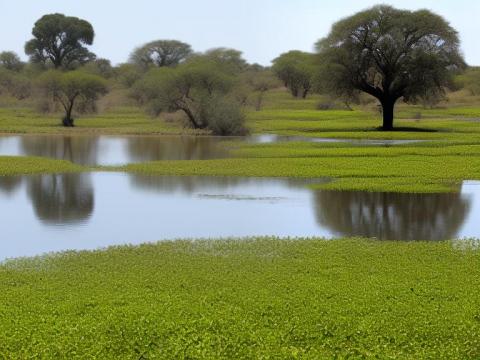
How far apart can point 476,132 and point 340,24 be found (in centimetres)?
1417

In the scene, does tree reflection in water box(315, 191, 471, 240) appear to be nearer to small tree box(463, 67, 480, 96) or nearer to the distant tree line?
the distant tree line

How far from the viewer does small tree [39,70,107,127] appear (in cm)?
6512

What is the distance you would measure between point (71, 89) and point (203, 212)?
48.4m

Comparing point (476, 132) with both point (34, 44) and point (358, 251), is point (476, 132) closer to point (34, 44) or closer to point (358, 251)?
point (358, 251)

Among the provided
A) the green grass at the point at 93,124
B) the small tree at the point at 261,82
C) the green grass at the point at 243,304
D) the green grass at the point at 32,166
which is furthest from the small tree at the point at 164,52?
the green grass at the point at 243,304

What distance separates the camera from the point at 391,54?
54.3 metres

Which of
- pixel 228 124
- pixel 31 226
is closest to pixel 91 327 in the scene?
pixel 31 226

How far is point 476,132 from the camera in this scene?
51469 millimetres

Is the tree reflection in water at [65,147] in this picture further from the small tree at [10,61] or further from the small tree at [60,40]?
the small tree at [10,61]

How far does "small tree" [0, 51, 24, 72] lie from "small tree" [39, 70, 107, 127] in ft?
216

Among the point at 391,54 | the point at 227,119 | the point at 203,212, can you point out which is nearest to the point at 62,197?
the point at 203,212

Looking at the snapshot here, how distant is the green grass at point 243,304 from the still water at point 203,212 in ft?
8.45

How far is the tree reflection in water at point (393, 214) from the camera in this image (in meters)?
18.1

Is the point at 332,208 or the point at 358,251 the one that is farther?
the point at 332,208
